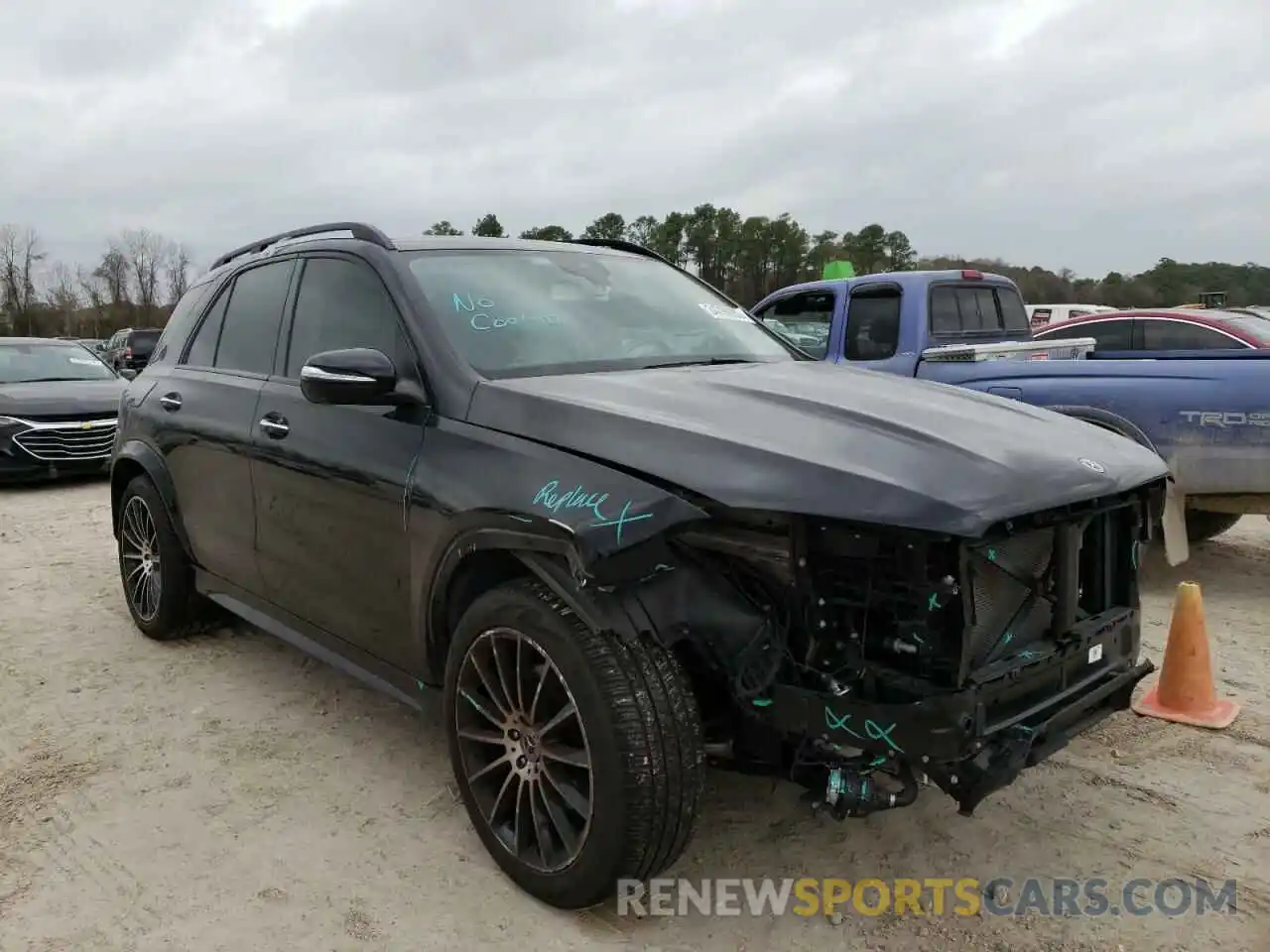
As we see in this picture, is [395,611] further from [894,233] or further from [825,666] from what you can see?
[894,233]

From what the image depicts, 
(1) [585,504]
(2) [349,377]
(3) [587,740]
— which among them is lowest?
(3) [587,740]

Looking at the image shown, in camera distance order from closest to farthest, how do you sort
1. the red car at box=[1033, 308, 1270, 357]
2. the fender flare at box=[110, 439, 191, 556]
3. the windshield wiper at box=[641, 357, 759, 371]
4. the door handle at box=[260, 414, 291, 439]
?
the windshield wiper at box=[641, 357, 759, 371] < the door handle at box=[260, 414, 291, 439] < the fender flare at box=[110, 439, 191, 556] < the red car at box=[1033, 308, 1270, 357]

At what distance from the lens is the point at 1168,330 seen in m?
10.8

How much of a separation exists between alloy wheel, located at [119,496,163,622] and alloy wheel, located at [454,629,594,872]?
2627 millimetres

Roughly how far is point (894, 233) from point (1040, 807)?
5034 centimetres

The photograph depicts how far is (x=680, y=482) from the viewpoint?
7.81ft

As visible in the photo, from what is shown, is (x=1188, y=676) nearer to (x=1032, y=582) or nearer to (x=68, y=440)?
(x=1032, y=582)

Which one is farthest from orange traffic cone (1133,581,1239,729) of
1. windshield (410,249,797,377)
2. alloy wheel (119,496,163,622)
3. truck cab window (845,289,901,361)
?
alloy wheel (119,496,163,622)

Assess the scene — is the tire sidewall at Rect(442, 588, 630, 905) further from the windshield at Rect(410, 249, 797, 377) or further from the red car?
the red car

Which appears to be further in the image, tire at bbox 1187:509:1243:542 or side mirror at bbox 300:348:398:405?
tire at bbox 1187:509:1243:542

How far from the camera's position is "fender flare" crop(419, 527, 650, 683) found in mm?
2389

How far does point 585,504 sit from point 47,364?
448 inches

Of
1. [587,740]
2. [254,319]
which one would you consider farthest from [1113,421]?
[254,319]

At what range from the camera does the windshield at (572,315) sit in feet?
10.5
